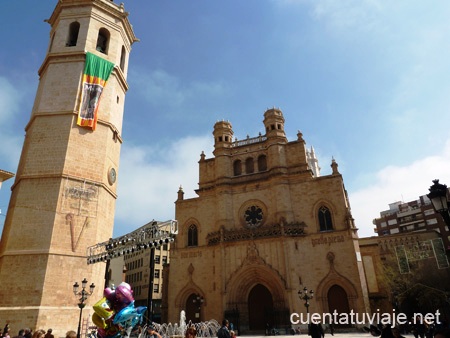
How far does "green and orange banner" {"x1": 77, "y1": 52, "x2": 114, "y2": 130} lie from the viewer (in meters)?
16.4

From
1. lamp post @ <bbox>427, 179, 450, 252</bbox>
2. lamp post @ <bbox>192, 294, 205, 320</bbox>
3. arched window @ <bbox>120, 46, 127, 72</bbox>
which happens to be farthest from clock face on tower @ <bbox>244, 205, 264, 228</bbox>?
lamp post @ <bbox>427, 179, 450, 252</bbox>

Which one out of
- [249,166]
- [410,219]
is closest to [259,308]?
[249,166]

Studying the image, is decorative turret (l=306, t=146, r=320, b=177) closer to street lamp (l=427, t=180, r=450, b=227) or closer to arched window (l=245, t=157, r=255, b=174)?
arched window (l=245, t=157, r=255, b=174)

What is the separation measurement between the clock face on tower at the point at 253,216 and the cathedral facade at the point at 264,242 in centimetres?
9

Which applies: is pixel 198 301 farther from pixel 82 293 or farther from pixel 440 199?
pixel 440 199

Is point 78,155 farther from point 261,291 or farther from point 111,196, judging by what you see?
point 261,291

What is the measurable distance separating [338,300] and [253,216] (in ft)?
29.4

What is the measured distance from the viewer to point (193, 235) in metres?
28.2

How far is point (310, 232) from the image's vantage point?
959 inches

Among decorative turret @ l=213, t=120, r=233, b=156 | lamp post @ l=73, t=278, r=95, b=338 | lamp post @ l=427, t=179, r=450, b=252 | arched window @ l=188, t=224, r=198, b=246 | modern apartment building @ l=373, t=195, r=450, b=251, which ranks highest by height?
decorative turret @ l=213, t=120, r=233, b=156

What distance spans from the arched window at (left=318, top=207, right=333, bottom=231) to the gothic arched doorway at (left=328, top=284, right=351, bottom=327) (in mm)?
4203

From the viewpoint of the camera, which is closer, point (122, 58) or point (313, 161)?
point (122, 58)

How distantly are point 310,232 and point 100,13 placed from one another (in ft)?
68.2

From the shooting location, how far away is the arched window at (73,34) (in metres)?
18.6
